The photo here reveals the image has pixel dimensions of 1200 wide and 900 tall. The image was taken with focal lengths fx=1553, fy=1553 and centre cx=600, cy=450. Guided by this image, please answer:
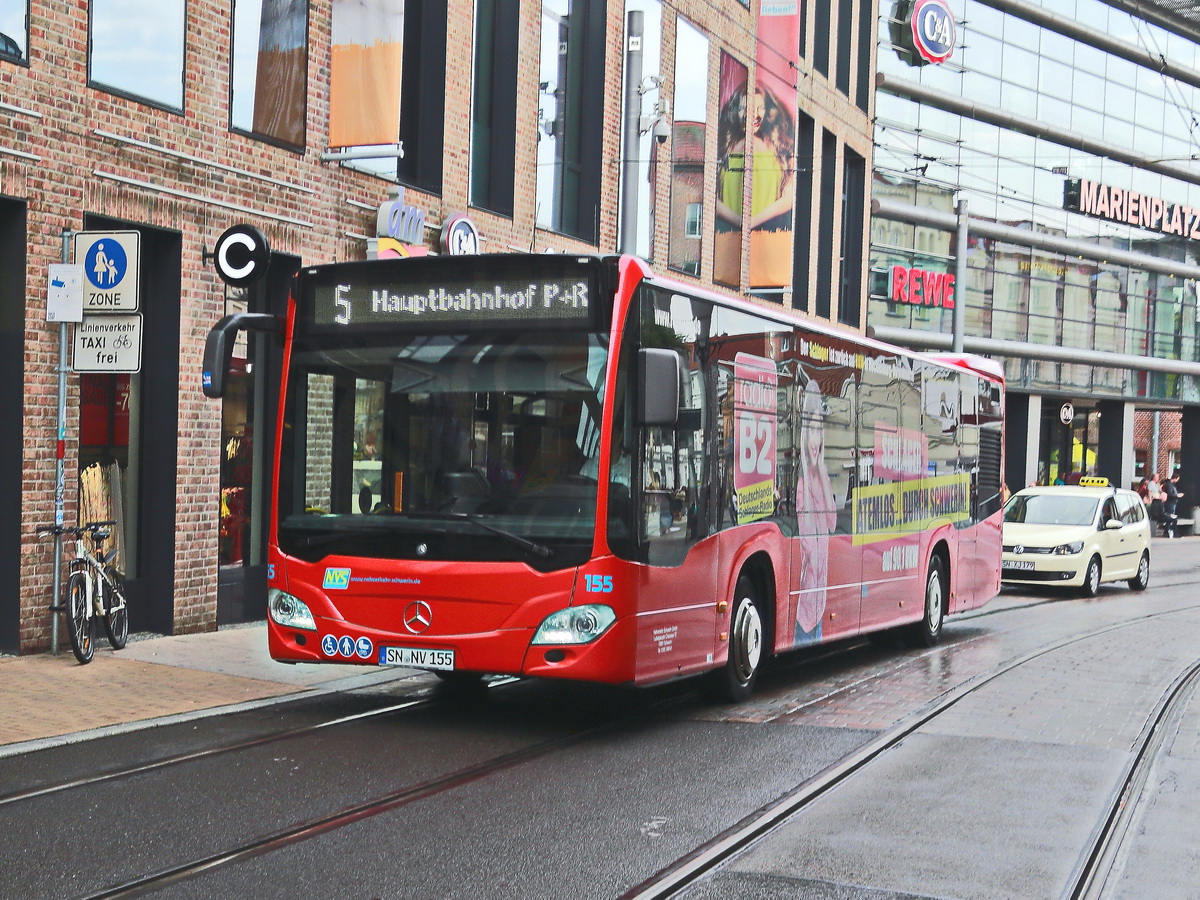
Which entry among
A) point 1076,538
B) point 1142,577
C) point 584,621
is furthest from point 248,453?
point 1142,577

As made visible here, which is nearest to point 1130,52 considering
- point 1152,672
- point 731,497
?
point 1152,672

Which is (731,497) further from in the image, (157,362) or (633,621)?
(157,362)

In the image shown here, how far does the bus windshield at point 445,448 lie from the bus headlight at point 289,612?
29cm

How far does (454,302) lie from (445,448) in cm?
85

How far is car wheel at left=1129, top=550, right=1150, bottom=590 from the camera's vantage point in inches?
958

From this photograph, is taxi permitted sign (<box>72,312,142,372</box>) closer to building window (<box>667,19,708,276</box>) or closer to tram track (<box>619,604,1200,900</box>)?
tram track (<box>619,604,1200,900</box>)

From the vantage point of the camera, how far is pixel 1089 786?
25.2ft

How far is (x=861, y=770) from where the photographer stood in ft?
26.2

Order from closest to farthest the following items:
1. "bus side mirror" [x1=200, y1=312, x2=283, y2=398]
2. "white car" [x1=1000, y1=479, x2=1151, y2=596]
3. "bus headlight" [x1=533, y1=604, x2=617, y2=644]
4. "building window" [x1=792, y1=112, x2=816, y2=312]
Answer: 1. "bus headlight" [x1=533, y1=604, x2=617, y2=644]
2. "bus side mirror" [x1=200, y1=312, x2=283, y2=398]
3. "white car" [x1=1000, y1=479, x2=1151, y2=596]
4. "building window" [x1=792, y1=112, x2=816, y2=312]

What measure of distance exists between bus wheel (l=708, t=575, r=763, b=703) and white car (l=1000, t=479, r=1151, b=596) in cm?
1276

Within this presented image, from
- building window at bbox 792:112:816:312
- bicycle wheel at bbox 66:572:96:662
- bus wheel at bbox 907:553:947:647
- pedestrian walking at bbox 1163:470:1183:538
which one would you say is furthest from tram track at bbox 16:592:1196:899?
pedestrian walking at bbox 1163:470:1183:538

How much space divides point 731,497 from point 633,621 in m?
1.55

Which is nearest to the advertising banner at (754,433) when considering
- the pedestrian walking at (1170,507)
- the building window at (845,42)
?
the building window at (845,42)

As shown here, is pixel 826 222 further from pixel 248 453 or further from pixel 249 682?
pixel 249 682
